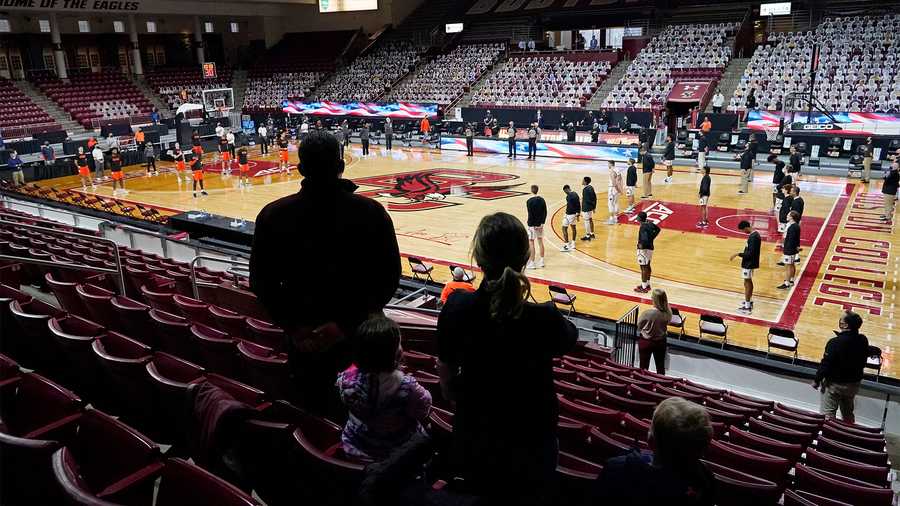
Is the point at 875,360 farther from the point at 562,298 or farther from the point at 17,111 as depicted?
the point at 17,111

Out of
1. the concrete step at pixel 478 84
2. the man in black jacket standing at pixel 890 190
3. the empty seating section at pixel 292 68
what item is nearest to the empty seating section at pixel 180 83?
the empty seating section at pixel 292 68

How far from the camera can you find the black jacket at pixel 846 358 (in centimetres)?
713

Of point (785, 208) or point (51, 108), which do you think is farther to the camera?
point (51, 108)

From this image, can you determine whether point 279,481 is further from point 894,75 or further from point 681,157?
point 894,75

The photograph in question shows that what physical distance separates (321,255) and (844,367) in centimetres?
652

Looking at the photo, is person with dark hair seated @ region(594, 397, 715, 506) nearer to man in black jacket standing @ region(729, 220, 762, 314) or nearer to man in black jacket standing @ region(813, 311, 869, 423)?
man in black jacket standing @ region(813, 311, 869, 423)

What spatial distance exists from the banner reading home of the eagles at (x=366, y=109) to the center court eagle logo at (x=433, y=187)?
34.4 ft

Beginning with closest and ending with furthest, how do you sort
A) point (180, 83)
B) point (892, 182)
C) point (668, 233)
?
point (892, 182) → point (668, 233) → point (180, 83)

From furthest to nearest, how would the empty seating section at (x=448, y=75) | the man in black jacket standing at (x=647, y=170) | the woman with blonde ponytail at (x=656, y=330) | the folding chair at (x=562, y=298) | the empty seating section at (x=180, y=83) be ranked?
the empty seating section at (x=180, y=83) → the empty seating section at (x=448, y=75) → the man in black jacket standing at (x=647, y=170) → the folding chair at (x=562, y=298) → the woman with blonde ponytail at (x=656, y=330)

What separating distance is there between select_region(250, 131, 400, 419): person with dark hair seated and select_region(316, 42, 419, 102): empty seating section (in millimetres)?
38052

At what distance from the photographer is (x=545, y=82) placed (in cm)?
3559

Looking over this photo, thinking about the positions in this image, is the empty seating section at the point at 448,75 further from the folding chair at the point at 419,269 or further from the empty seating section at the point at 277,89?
the folding chair at the point at 419,269

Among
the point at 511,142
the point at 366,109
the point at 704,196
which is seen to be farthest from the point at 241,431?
the point at 366,109

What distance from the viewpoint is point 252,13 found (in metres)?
45.8
